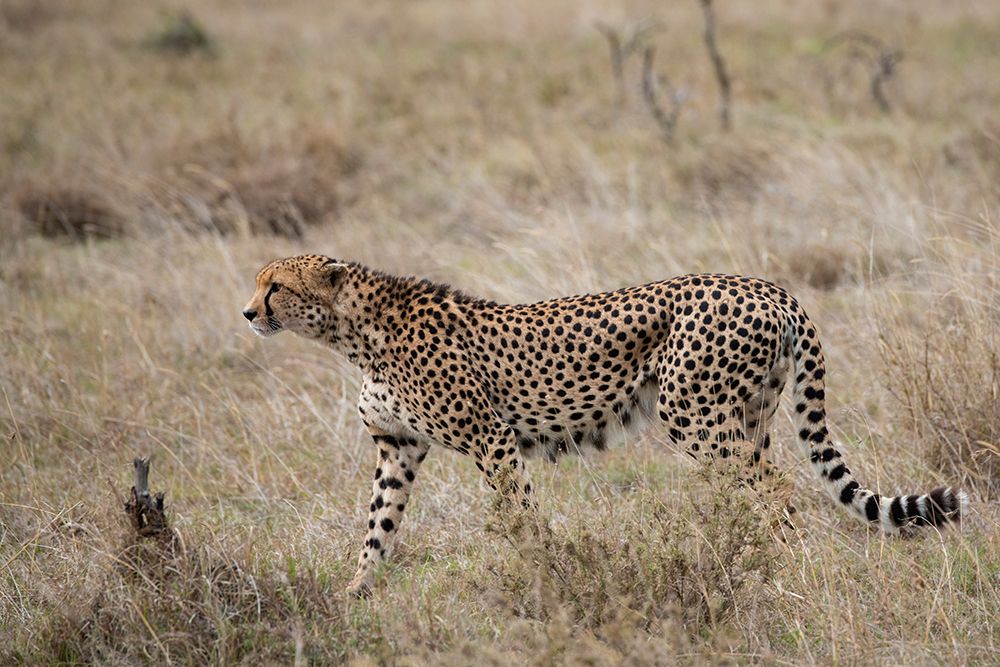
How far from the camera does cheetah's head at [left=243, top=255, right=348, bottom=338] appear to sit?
13.2 feet

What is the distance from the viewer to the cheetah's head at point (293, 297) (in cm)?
Answer: 401

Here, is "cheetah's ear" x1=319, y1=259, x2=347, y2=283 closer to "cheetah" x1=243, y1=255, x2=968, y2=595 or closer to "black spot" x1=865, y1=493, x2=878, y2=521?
"cheetah" x1=243, y1=255, x2=968, y2=595

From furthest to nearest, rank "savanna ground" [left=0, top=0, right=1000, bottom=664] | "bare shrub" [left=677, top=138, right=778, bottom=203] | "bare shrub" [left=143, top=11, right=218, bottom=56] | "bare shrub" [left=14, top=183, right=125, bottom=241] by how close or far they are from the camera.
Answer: "bare shrub" [left=143, top=11, right=218, bottom=56] < "bare shrub" [left=14, top=183, right=125, bottom=241] < "bare shrub" [left=677, top=138, right=778, bottom=203] < "savanna ground" [left=0, top=0, right=1000, bottom=664]

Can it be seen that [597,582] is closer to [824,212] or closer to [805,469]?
[805,469]

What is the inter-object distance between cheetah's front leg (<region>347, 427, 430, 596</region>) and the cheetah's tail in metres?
1.20

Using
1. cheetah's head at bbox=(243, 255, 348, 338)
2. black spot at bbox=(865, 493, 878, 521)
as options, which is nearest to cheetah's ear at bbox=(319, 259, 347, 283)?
A: cheetah's head at bbox=(243, 255, 348, 338)

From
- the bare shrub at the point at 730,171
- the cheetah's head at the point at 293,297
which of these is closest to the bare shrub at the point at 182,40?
the bare shrub at the point at 730,171

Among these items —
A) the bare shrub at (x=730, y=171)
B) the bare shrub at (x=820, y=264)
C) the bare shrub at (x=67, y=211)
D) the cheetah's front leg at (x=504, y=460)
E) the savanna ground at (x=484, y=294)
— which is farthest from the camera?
the bare shrub at (x=67, y=211)

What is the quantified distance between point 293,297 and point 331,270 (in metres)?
0.15

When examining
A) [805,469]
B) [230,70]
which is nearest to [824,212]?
[805,469]

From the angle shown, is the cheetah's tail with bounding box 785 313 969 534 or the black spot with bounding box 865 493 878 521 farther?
the black spot with bounding box 865 493 878 521

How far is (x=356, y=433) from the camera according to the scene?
4.93m

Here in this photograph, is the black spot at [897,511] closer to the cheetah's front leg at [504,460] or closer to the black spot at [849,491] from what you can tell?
the black spot at [849,491]

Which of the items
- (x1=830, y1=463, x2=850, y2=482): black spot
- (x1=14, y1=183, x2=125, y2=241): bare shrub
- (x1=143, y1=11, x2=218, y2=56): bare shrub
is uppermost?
(x1=830, y1=463, x2=850, y2=482): black spot
